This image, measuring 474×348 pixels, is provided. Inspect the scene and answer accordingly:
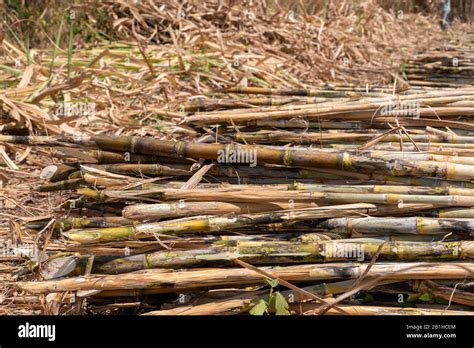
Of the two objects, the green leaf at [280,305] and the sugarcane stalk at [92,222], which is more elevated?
the sugarcane stalk at [92,222]

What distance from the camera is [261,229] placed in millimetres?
2023

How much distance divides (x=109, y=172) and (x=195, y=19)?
374cm

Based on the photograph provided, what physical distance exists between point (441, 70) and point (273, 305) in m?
4.37

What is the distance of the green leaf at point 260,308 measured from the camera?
1.75 m

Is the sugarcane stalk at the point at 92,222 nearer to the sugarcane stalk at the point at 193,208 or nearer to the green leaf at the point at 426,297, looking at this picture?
the sugarcane stalk at the point at 193,208

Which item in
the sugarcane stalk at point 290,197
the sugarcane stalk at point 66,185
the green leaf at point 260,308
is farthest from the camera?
the sugarcane stalk at point 66,185

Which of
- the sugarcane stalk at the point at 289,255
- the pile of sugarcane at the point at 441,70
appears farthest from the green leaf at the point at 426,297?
the pile of sugarcane at the point at 441,70

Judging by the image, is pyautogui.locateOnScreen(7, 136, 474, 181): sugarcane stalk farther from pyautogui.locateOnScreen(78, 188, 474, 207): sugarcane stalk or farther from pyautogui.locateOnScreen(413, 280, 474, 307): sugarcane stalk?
pyautogui.locateOnScreen(413, 280, 474, 307): sugarcane stalk

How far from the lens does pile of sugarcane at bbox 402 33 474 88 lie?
5012mm

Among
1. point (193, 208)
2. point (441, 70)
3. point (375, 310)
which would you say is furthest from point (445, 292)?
point (441, 70)

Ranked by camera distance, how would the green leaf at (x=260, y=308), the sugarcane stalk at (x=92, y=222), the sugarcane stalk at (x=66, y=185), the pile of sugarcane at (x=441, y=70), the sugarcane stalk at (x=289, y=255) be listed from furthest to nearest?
the pile of sugarcane at (x=441, y=70), the sugarcane stalk at (x=66, y=185), the sugarcane stalk at (x=92, y=222), the sugarcane stalk at (x=289, y=255), the green leaf at (x=260, y=308)
